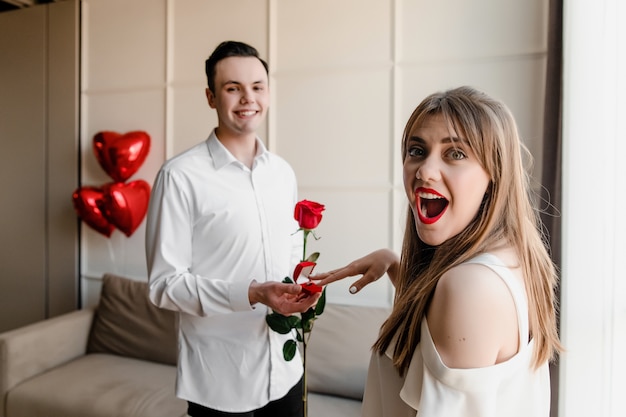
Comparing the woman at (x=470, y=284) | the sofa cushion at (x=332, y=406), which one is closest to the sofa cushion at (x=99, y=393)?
the sofa cushion at (x=332, y=406)

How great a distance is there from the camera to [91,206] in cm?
280

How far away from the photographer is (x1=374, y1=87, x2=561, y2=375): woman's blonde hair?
0.77 metres

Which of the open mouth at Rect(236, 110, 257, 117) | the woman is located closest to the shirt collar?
the open mouth at Rect(236, 110, 257, 117)

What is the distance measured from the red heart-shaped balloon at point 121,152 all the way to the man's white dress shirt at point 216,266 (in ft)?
4.84

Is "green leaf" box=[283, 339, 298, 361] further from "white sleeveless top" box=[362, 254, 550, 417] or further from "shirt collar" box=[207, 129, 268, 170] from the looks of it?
"shirt collar" box=[207, 129, 268, 170]

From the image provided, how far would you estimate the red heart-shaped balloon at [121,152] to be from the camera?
273 centimetres

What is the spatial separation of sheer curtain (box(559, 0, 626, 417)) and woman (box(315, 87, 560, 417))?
2.99 feet

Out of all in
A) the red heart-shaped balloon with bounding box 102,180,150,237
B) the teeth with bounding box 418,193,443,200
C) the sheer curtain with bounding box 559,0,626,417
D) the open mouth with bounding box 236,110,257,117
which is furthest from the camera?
the red heart-shaped balloon with bounding box 102,180,150,237

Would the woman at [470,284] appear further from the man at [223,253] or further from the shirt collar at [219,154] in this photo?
the shirt collar at [219,154]

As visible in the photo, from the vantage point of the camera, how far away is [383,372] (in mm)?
878

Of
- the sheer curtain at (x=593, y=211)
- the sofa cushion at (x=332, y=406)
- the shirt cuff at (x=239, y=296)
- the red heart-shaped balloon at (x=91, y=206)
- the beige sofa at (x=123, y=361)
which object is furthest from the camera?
the red heart-shaped balloon at (x=91, y=206)

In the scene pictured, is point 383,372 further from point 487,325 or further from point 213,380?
point 213,380

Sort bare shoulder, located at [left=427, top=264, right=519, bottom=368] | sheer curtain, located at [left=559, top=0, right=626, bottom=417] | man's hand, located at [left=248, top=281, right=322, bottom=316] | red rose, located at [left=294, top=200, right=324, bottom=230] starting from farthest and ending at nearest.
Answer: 1. sheer curtain, located at [left=559, top=0, right=626, bottom=417]
2. man's hand, located at [left=248, top=281, right=322, bottom=316]
3. red rose, located at [left=294, top=200, right=324, bottom=230]
4. bare shoulder, located at [left=427, top=264, right=519, bottom=368]

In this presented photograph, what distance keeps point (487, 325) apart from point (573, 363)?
1278 mm
